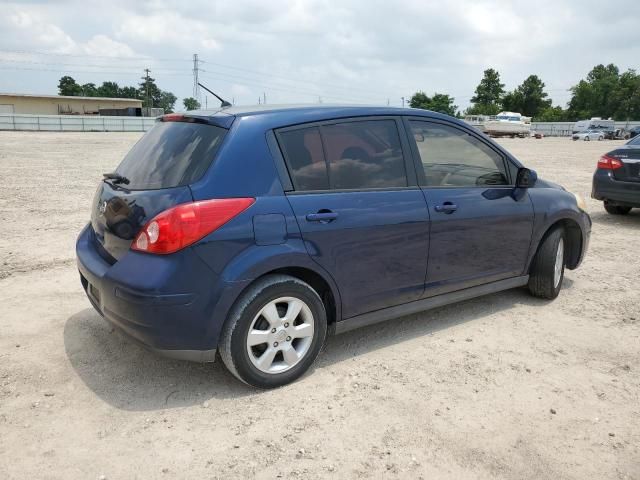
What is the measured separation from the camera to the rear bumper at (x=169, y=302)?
2908 mm

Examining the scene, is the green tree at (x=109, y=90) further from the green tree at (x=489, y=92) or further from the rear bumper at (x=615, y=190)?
the rear bumper at (x=615, y=190)

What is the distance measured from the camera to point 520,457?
2727mm

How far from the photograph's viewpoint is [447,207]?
396cm

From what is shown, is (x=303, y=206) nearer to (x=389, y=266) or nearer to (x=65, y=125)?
(x=389, y=266)

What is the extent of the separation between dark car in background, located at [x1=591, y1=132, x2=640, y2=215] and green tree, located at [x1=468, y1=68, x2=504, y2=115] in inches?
3782

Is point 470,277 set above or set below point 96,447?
above

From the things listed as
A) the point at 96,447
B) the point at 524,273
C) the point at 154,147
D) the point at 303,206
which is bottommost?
the point at 96,447

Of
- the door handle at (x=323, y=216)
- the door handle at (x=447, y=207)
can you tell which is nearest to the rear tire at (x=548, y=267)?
the door handle at (x=447, y=207)

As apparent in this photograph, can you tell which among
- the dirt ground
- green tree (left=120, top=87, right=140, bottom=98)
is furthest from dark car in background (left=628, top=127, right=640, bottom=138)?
green tree (left=120, top=87, right=140, bottom=98)

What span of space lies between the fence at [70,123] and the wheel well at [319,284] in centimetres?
4163

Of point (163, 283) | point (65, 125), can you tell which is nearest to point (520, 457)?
point (163, 283)

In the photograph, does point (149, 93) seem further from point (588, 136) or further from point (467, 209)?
point (467, 209)

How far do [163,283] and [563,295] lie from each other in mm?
3895

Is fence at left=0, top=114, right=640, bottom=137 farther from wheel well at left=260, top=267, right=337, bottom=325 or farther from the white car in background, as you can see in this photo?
wheel well at left=260, top=267, right=337, bottom=325
